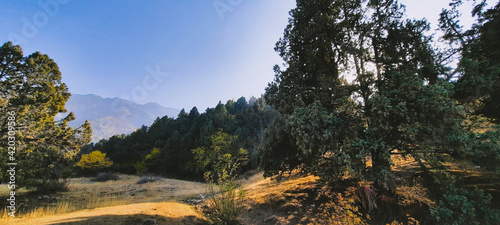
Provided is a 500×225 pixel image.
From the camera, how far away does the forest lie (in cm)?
531

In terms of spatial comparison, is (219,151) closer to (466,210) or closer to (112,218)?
(112,218)

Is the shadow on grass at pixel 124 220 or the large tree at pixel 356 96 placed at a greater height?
the large tree at pixel 356 96

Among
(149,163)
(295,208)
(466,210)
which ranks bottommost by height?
(149,163)

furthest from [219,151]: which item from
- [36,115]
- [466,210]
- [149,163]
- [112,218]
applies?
[466,210]

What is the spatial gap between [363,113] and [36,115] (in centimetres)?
1808

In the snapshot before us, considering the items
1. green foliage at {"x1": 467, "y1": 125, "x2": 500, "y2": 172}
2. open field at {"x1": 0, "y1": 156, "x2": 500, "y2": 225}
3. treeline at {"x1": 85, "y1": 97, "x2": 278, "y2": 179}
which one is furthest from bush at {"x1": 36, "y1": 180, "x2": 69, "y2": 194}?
treeline at {"x1": 85, "y1": 97, "x2": 278, "y2": 179}

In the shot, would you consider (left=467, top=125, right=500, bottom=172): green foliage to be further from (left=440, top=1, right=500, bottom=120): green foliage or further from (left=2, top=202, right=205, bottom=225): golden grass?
(left=2, top=202, right=205, bottom=225): golden grass

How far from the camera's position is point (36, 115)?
11.0 meters

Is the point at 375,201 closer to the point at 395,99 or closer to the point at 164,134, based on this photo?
the point at 395,99

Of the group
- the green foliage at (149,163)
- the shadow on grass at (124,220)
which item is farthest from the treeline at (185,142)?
the shadow on grass at (124,220)

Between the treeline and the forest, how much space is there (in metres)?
24.1

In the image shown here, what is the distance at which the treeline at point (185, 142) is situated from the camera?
3744 centimetres

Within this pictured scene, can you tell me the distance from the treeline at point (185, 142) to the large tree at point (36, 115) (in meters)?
23.2

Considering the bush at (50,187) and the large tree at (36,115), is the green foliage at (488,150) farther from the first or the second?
the bush at (50,187)
